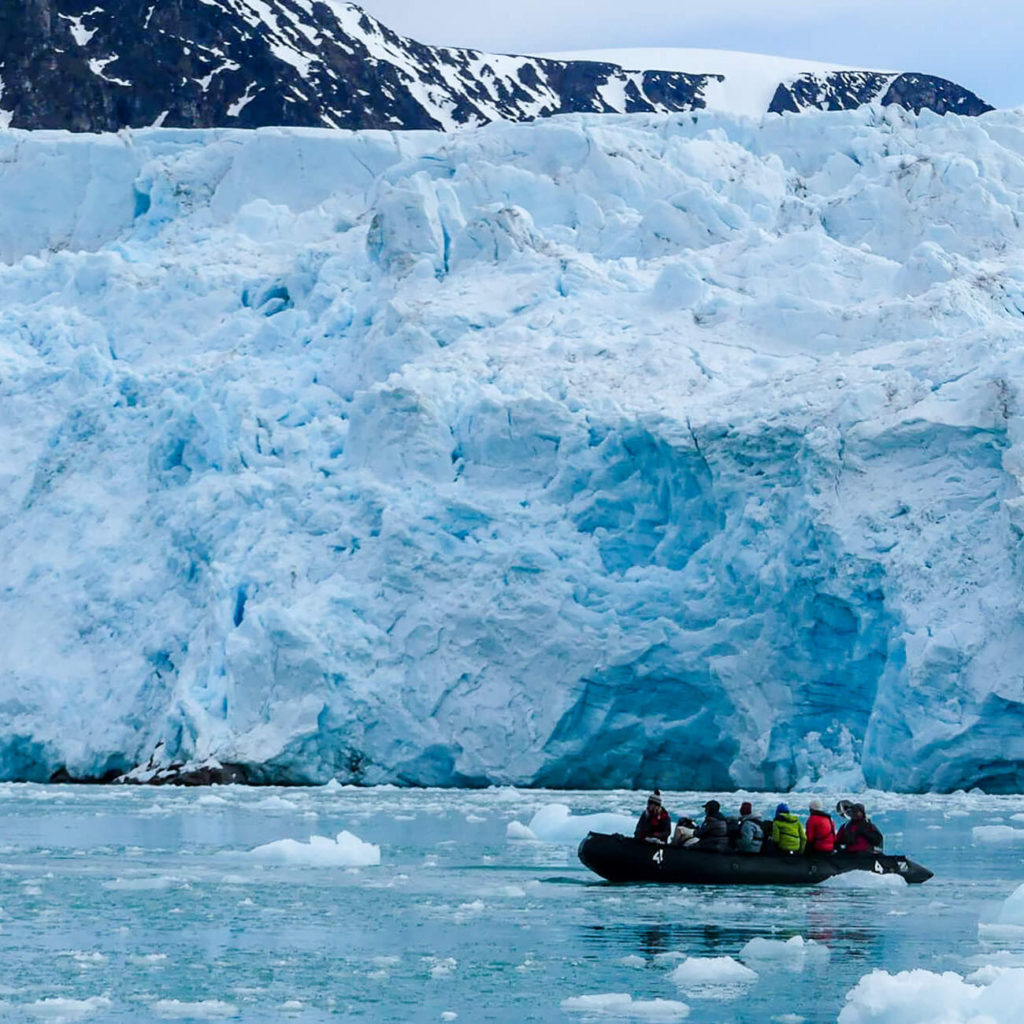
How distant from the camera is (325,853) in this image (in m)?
13.3

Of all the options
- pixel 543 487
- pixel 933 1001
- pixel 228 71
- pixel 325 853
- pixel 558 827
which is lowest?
pixel 325 853

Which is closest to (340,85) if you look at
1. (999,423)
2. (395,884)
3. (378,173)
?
(378,173)

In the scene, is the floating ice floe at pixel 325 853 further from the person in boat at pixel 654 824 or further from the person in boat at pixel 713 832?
the person in boat at pixel 713 832

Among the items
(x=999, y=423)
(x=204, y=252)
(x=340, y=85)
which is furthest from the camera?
(x=340, y=85)

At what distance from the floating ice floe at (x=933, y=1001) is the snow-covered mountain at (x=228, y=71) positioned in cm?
3327

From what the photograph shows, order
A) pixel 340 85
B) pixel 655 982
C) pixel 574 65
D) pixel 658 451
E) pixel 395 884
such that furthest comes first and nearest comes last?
pixel 574 65 < pixel 340 85 < pixel 658 451 < pixel 395 884 < pixel 655 982

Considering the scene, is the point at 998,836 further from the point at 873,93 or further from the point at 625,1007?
the point at 873,93

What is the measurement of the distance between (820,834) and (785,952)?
3.93m

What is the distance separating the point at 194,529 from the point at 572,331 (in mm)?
5512

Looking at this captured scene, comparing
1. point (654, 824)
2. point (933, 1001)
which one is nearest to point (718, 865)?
point (654, 824)

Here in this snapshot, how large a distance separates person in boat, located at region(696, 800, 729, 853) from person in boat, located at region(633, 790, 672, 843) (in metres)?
0.24

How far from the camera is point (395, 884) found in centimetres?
1215

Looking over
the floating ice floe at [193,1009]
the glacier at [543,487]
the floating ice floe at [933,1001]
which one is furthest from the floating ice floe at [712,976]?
the glacier at [543,487]

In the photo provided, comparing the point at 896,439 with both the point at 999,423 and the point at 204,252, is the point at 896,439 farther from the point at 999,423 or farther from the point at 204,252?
the point at 204,252
